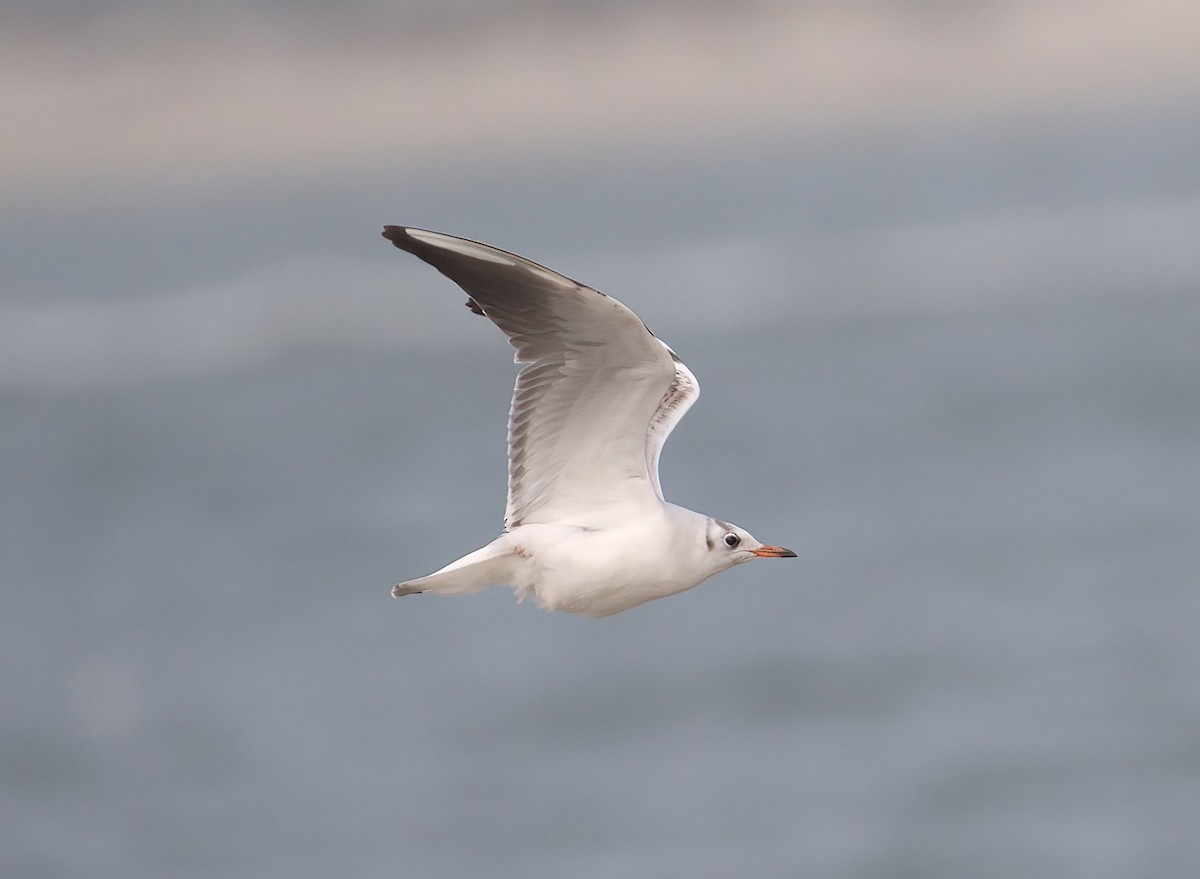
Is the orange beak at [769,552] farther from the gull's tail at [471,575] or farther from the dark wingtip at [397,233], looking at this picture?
the dark wingtip at [397,233]

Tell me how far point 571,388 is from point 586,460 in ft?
1.13

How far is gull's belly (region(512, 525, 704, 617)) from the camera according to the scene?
8055 mm

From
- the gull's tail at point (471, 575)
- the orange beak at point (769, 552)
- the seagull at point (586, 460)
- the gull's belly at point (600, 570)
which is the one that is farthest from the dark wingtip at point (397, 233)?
the orange beak at point (769, 552)

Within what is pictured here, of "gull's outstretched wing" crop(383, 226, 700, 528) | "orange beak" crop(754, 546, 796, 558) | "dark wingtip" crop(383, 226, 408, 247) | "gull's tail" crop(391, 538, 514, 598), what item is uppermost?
"dark wingtip" crop(383, 226, 408, 247)

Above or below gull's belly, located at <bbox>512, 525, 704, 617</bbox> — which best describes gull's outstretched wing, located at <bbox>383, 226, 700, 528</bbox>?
above

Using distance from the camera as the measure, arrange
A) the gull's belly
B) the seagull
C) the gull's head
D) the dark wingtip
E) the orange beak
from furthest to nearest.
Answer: the orange beak → the gull's head → the gull's belly → the seagull → the dark wingtip

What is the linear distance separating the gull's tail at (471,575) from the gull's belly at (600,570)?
0.26ft

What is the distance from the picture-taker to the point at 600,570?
8.05m

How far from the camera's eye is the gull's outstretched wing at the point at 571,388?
776 centimetres

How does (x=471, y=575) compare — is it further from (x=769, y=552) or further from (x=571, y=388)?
(x=769, y=552)

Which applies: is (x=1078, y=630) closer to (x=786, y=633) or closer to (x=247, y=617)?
(x=786, y=633)

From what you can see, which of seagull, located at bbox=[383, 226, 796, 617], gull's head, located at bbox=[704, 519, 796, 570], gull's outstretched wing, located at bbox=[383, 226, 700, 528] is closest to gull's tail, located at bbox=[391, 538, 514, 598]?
seagull, located at bbox=[383, 226, 796, 617]

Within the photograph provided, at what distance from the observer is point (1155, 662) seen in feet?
101

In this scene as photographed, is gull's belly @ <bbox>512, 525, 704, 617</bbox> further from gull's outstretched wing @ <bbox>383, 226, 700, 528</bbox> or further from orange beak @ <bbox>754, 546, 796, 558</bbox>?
orange beak @ <bbox>754, 546, 796, 558</bbox>
